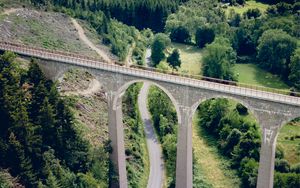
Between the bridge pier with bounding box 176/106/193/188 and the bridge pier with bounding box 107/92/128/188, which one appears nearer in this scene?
the bridge pier with bounding box 176/106/193/188

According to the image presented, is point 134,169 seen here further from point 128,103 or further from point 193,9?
point 193,9

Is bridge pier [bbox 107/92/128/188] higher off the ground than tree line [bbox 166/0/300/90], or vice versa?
tree line [bbox 166/0/300/90]

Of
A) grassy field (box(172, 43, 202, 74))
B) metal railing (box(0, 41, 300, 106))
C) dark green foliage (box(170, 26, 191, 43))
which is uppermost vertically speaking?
metal railing (box(0, 41, 300, 106))

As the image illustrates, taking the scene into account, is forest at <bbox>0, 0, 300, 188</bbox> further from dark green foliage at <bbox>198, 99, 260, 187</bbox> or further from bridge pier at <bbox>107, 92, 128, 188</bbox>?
bridge pier at <bbox>107, 92, 128, 188</bbox>

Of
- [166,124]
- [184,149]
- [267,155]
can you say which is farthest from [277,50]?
[267,155]

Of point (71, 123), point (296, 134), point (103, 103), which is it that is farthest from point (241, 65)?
point (71, 123)

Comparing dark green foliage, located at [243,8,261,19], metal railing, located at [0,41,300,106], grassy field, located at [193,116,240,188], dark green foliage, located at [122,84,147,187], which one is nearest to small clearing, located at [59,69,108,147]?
dark green foliage, located at [122,84,147,187]

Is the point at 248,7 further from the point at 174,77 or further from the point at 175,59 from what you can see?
the point at 174,77

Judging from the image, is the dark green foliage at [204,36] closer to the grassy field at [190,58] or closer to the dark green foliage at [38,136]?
the grassy field at [190,58]
